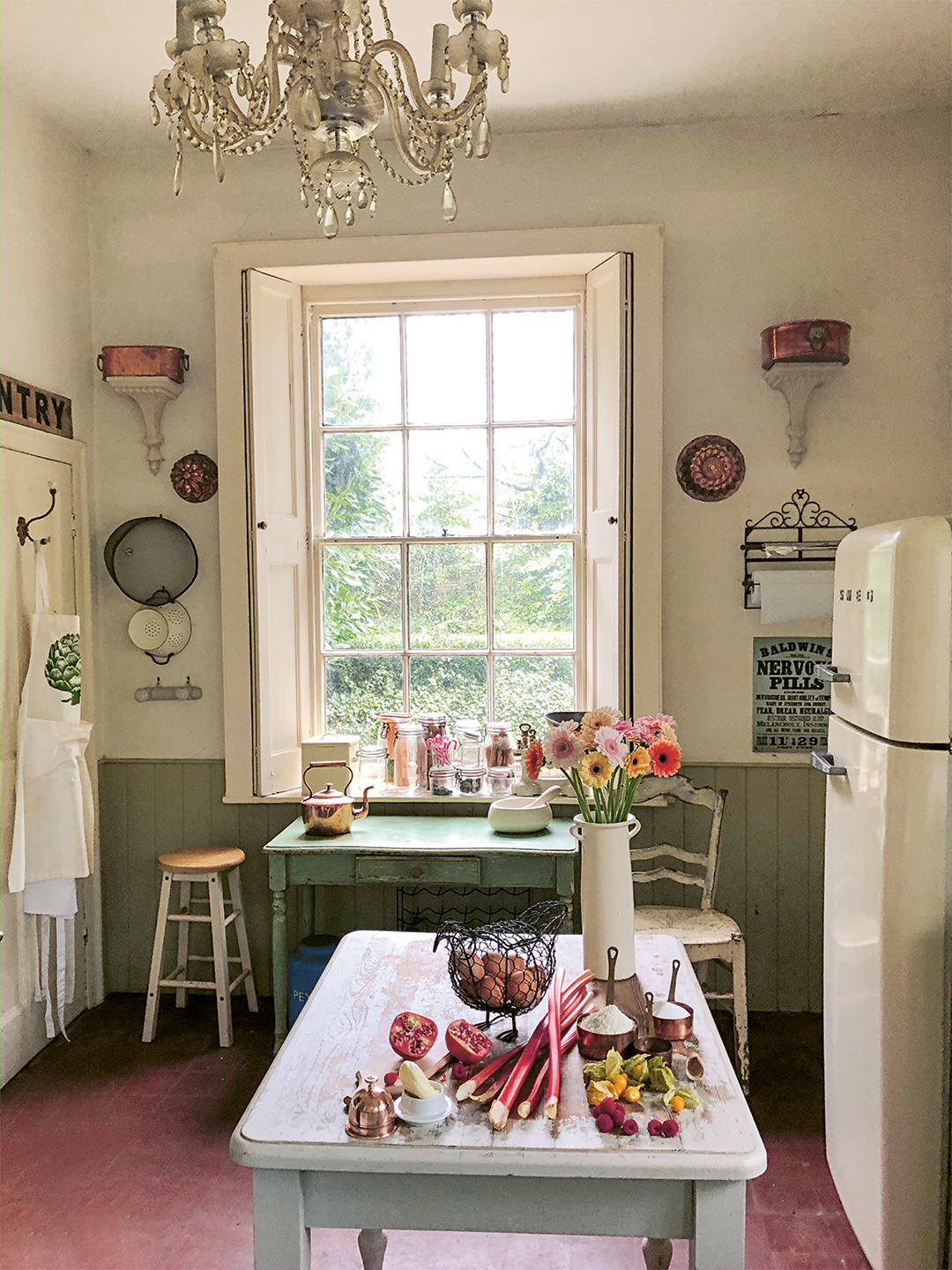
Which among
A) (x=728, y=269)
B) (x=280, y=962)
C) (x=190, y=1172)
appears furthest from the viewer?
(x=728, y=269)

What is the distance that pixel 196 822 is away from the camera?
3.96 metres

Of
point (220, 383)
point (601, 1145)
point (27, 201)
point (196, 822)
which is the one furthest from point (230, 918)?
point (27, 201)

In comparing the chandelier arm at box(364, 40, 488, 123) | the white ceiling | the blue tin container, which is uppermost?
the white ceiling

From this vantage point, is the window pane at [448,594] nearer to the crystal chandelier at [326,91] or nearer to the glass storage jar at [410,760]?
the glass storage jar at [410,760]

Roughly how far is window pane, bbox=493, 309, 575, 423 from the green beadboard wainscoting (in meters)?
1.59

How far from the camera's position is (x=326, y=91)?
1.57 meters

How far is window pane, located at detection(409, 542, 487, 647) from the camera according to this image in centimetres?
403

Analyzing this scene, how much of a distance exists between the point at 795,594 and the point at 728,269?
4.11 feet

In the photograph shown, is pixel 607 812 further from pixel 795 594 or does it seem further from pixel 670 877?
pixel 795 594

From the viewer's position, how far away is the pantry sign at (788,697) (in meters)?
3.71

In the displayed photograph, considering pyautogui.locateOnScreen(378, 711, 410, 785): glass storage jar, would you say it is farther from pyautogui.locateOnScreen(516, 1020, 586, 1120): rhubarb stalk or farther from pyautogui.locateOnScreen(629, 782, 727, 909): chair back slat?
pyautogui.locateOnScreen(516, 1020, 586, 1120): rhubarb stalk

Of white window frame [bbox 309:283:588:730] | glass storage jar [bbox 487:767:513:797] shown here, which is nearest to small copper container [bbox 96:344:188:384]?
white window frame [bbox 309:283:588:730]

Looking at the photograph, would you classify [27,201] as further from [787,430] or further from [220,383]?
[787,430]

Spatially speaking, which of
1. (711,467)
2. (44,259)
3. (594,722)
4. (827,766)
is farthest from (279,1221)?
(44,259)
